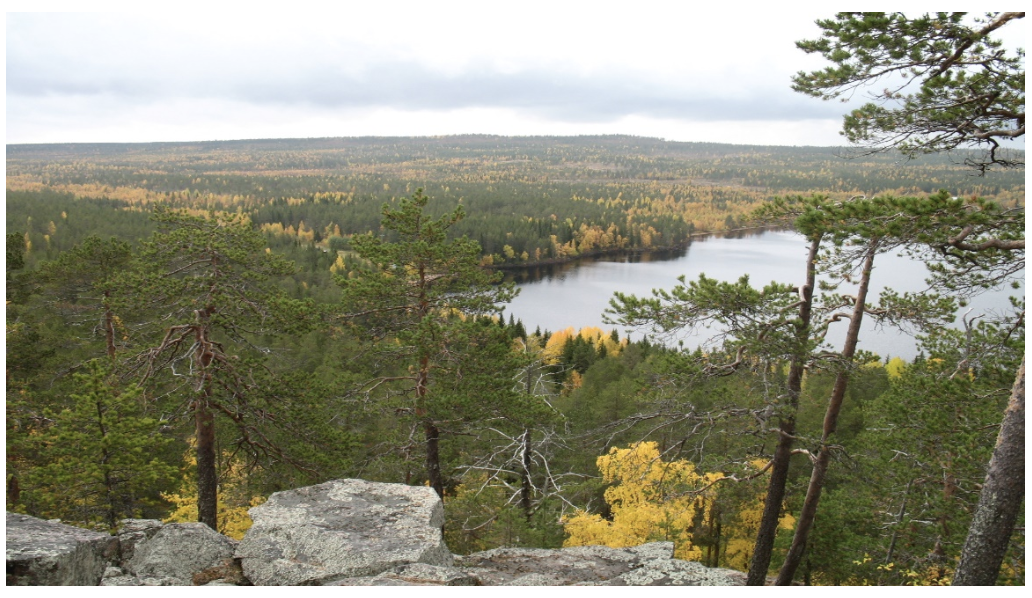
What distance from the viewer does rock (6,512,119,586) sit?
15.6 feet

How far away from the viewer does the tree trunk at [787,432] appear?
7.14 m

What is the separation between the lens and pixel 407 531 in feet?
22.4

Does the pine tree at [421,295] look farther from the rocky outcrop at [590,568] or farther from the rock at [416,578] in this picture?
the rock at [416,578]

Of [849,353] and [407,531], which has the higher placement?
[849,353]

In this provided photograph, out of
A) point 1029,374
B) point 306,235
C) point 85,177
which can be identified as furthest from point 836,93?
point 85,177

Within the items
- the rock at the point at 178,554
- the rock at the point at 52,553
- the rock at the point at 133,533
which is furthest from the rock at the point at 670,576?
the rock at the point at 133,533

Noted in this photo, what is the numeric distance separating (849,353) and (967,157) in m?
2.36

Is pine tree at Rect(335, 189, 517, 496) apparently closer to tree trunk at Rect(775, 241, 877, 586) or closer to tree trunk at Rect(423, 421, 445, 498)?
tree trunk at Rect(423, 421, 445, 498)

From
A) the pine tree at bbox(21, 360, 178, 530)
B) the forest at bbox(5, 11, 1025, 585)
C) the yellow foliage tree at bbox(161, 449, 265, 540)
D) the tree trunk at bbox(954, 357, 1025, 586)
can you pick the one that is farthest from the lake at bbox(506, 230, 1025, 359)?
the tree trunk at bbox(954, 357, 1025, 586)

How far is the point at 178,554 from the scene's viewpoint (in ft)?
21.7

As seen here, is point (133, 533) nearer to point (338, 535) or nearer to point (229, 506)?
point (338, 535)

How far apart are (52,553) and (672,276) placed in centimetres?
5366

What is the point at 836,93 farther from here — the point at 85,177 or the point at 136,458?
the point at 85,177

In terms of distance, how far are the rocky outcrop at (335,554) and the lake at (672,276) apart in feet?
96.8
